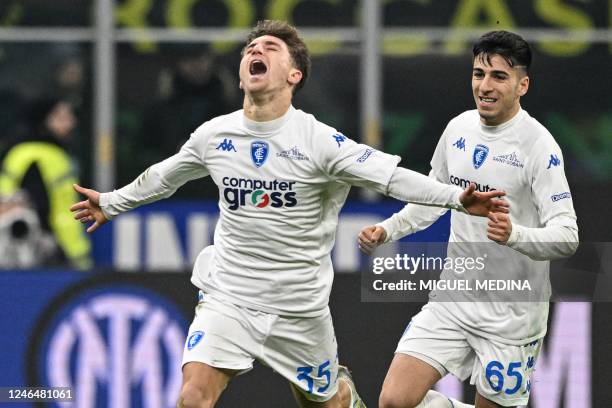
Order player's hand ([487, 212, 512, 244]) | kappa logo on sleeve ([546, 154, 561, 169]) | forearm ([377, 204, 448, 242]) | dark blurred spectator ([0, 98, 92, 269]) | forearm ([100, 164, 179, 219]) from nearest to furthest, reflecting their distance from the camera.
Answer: player's hand ([487, 212, 512, 244])
kappa logo on sleeve ([546, 154, 561, 169])
forearm ([100, 164, 179, 219])
forearm ([377, 204, 448, 242])
dark blurred spectator ([0, 98, 92, 269])

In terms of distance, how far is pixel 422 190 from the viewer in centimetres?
682

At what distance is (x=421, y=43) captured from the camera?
13539 mm

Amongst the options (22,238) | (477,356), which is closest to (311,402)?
(477,356)

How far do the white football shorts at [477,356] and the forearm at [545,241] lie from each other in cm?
55

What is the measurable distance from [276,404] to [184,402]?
186cm

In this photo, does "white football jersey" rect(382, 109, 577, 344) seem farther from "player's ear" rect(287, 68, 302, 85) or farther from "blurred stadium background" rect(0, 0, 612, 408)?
"blurred stadium background" rect(0, 0, 612, 408)

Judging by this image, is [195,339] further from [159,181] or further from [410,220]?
[410,220]

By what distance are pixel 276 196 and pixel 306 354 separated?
2.39 feet

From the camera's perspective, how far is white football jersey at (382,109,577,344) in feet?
23.4

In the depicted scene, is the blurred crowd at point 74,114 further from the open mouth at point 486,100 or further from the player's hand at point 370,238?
the open mouth at point 486,100

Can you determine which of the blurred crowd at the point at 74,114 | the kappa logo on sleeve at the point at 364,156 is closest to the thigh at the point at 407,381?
the kappa logo on sleeve at the point at 364,156

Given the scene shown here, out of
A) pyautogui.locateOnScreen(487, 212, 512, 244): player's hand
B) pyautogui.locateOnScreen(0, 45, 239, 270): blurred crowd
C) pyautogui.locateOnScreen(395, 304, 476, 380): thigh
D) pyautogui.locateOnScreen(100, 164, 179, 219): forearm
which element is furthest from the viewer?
pyautogui.locateOnScreen(0, 45, 239, 270): blurred crowd

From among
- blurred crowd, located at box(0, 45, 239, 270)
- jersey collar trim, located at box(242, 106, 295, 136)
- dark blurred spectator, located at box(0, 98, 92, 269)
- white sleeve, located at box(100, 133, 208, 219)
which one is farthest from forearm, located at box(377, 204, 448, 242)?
blurred crowd, located at box(0, 45, 239, 270)

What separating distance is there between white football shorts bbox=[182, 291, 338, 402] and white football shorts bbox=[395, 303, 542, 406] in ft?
1.46
